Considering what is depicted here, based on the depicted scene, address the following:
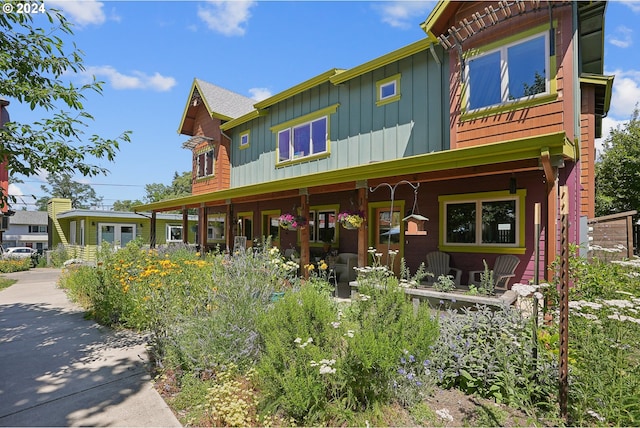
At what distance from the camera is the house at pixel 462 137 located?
6043 millimetres

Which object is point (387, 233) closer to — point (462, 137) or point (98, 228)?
point (462, 137)

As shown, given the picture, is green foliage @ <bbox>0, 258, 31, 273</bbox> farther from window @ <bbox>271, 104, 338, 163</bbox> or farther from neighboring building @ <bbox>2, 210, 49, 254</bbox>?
neighboring building @ <bbox>2, 210, 49, 254</bbox>

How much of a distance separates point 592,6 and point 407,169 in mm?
4663

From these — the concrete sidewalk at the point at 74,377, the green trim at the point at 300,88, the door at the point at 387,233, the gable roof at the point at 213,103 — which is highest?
the gable roof at the point at 213,103

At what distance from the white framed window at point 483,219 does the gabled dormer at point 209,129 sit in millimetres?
9852

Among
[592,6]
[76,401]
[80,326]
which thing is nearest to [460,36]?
[592,6]

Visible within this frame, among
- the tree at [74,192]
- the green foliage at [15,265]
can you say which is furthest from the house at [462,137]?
the tree at [74,192]

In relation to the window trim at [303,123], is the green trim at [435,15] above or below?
above

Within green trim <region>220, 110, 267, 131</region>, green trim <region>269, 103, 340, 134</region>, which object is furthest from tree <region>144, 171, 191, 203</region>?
green trim <region>269, 103, 340, 134</region>

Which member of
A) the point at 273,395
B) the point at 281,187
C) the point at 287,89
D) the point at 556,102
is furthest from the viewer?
the point at 287,89

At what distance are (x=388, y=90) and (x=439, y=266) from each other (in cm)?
501

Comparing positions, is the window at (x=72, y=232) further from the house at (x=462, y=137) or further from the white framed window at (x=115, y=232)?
the house at (x=462, y=137)

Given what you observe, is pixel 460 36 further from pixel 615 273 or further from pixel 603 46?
pixel 615 273

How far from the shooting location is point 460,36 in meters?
7.20
